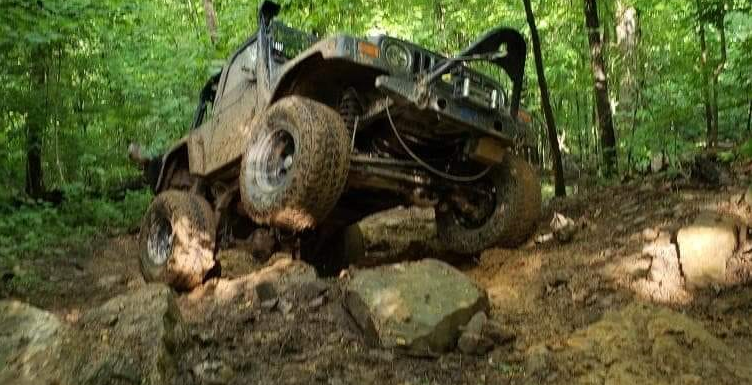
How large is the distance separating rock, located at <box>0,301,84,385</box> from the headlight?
2.83m

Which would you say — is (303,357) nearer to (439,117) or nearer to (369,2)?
(439,117)

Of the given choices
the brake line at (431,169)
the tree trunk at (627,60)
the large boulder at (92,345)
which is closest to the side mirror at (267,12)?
the brake line at (431,169)

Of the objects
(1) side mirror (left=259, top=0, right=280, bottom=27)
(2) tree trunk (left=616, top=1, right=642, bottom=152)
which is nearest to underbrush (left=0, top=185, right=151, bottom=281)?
(1) side mirror (left=259, top=0, right=280, bottom=27)

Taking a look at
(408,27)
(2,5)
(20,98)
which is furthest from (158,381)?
(408,27)

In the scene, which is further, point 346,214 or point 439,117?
point 346,214

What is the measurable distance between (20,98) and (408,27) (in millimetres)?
7484

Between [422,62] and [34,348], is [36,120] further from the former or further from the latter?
[34,348]

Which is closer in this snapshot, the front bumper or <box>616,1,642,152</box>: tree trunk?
the front bumper

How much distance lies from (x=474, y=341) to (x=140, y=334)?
192cm

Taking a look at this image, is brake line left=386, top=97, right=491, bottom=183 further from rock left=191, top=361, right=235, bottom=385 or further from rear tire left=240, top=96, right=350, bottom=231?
rock left=191, top=361, right=235, bottom=385

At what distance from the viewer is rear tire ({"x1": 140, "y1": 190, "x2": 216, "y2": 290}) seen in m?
6.09

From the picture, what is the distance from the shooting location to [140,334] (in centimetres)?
346

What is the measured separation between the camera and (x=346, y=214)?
6.04m

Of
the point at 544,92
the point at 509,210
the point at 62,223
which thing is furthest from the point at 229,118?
the point at 62,223
